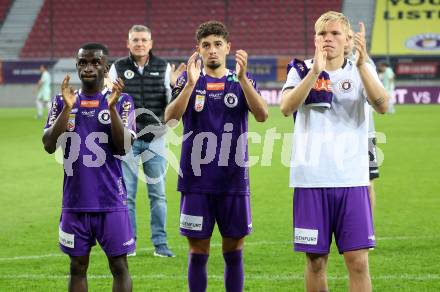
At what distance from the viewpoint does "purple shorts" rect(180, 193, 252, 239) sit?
22.5ft

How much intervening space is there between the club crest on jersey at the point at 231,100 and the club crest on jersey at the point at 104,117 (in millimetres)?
933

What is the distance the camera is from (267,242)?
10.2 meters

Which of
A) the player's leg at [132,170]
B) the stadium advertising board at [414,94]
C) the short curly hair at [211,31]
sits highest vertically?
the stadium advertising board at [414,94]

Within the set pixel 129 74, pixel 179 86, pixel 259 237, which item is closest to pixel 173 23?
pixel 259 237

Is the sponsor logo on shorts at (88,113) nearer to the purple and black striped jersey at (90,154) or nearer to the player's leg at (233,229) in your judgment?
the purple and black striped jersey at (90,154)

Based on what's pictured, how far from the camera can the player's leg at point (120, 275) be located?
6.30m

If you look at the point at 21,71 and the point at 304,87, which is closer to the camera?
the point at 304,87

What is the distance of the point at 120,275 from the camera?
20.7 ft

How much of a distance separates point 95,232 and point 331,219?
157 cm

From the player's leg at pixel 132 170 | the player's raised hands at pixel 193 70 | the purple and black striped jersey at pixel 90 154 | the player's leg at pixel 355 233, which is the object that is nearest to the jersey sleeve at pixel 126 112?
the purple and black striped jersey at pixel 90 154

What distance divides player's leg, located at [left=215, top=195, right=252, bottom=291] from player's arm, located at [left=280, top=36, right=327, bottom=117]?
1.04 m

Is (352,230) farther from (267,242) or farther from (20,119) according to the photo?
(20,119)

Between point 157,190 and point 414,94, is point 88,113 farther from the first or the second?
point 414,94

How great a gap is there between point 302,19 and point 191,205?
3912 centimetres
